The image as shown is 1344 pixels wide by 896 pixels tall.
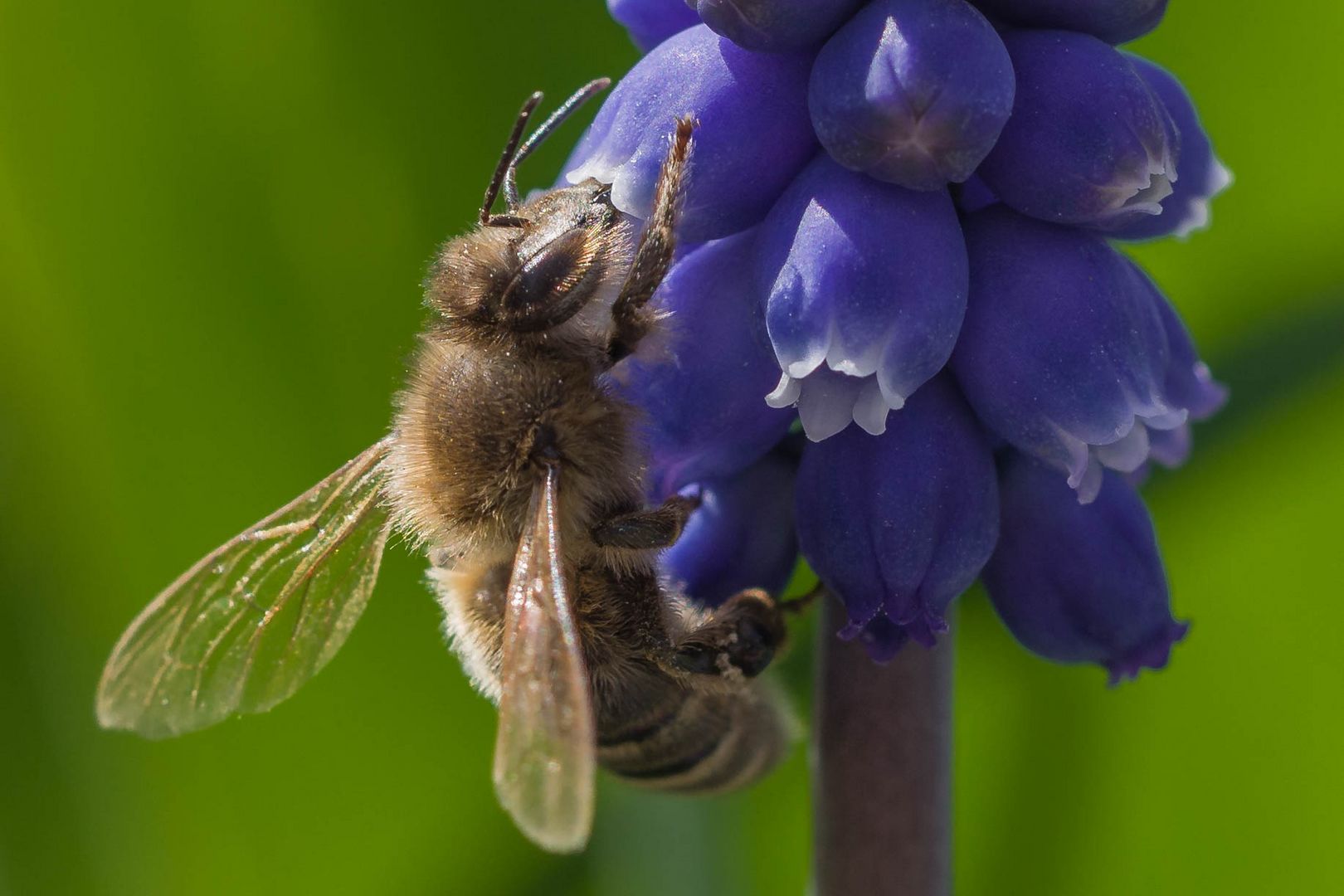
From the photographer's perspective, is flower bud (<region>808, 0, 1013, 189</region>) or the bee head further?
the bee head

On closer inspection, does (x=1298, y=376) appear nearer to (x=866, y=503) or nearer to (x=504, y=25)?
(x=866, y=503)

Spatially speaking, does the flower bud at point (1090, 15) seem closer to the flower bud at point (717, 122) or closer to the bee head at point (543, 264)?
the flower bud at point (717, 122)

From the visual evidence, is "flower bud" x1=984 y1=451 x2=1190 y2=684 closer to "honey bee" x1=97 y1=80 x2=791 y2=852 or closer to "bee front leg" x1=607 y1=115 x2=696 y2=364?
"honey bee" x1=97 y1=80 x2=791 y2=852

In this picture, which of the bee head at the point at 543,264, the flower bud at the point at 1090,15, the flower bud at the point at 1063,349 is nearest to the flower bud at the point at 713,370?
the bee head at the point at 543,264

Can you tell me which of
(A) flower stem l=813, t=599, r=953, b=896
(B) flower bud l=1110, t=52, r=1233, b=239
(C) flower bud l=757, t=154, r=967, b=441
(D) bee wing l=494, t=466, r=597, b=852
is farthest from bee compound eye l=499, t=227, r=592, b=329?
(B) flower bud l=1110, t=52, r=1233, b=239

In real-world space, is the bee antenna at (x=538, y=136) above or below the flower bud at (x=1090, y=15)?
below

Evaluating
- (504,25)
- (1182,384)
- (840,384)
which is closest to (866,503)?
(840,384)
